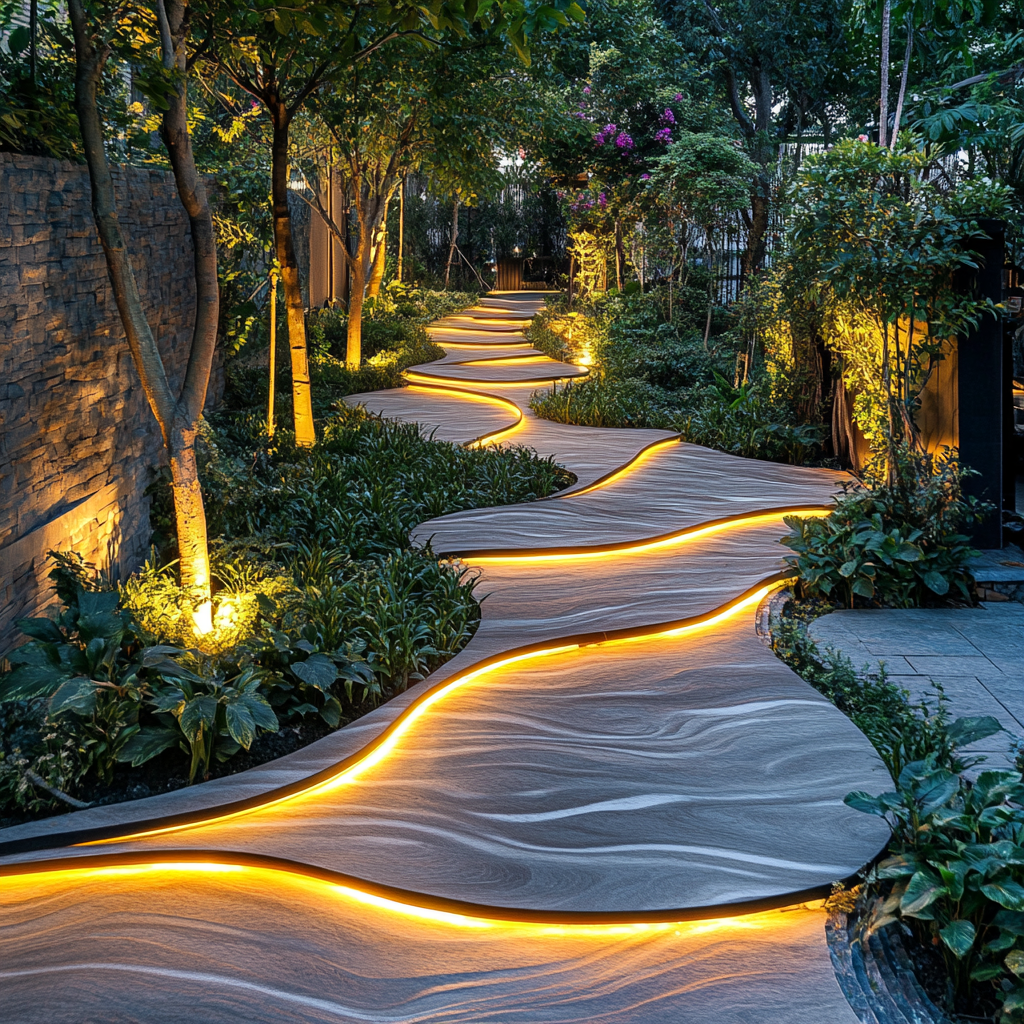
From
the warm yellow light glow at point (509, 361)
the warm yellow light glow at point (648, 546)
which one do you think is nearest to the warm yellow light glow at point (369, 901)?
the warm yellow light glow at point (648, 546)

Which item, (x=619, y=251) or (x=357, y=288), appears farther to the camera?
(x=619, y=251)

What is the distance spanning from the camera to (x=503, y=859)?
295cm

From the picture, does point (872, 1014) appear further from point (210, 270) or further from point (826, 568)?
point (210, 270)

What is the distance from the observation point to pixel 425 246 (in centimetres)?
2328

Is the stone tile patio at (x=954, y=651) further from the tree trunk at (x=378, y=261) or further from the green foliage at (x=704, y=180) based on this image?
the tree trunk at (x=378, y=261)

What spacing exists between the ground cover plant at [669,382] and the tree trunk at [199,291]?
5.65 m

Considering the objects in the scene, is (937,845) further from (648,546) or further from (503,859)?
(648,546)

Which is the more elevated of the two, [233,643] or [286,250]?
[286,250]

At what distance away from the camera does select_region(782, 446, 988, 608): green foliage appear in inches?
207

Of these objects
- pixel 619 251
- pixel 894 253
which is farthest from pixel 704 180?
pixel 894 253

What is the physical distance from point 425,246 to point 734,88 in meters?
9.77

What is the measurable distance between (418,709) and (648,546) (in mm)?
2681

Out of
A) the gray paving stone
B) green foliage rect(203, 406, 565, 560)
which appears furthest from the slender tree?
the gray paving stone

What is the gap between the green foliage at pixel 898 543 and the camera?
525 cm
